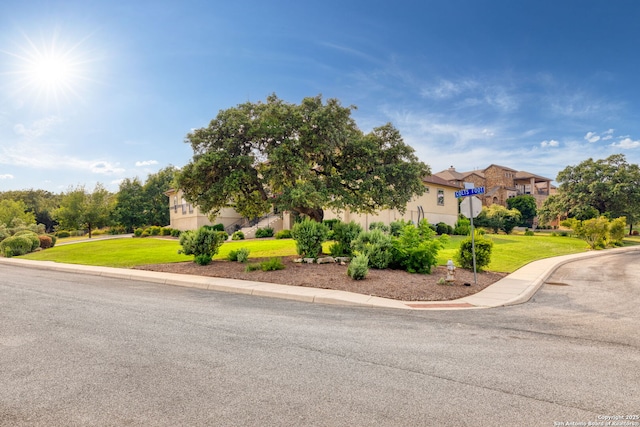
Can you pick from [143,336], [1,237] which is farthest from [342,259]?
[1,237]

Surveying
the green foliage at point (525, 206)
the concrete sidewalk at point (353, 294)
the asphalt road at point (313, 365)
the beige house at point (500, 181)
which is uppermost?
the beige house at point (500, 181)

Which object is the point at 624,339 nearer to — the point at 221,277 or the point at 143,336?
the point at 143,336

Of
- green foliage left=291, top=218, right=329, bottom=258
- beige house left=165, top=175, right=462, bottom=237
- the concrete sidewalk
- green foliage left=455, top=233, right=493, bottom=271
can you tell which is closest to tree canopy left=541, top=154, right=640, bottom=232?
beige house left=165, top=175, right=462, bottom=237

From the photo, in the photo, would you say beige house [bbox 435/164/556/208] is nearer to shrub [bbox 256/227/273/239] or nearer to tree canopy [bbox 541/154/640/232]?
tree canopy [bbox 541/154/640/232]

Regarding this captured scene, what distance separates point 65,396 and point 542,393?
208 inches

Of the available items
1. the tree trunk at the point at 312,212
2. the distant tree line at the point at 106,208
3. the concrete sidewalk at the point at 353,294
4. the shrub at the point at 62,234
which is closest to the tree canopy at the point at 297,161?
the tree trunk at the point at 312,212

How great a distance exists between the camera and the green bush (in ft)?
43.1

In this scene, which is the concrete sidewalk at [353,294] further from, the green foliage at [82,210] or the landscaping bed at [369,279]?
the green foliage at [82,210]

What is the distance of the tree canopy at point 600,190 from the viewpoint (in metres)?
39.4

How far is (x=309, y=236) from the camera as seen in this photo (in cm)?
1462

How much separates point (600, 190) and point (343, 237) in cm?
4136

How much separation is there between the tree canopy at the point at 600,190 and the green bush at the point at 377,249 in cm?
3878

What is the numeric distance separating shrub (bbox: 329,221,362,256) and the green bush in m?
1.29

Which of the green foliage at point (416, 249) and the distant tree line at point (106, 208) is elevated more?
the distant tree line at point (106, 208)
